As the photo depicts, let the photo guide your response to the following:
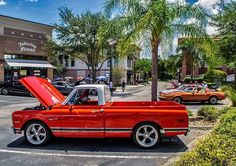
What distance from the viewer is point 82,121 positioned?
8688mm

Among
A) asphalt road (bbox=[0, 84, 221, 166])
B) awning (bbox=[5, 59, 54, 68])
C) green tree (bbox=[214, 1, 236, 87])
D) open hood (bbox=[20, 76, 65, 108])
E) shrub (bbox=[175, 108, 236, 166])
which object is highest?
green tree (bbox=[214, 1, 236, 87])

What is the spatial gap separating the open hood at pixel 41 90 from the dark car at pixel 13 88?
20.3m

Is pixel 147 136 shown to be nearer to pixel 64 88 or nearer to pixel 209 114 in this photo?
pixel 209 114

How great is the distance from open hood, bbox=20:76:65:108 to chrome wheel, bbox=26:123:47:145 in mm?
623

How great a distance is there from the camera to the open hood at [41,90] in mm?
9078

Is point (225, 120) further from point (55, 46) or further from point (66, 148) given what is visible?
point (55, 46)

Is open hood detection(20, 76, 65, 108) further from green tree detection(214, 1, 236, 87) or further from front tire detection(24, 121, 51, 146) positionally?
green tree detection(214, 1, 236, 87)

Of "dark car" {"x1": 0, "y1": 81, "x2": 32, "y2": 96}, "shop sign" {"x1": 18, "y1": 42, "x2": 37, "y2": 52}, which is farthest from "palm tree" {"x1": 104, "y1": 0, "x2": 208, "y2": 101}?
"shop sign" {"x1": 18, "y1": 42, "x2": 37, "y2": 52}

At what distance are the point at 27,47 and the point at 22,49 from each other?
820mm

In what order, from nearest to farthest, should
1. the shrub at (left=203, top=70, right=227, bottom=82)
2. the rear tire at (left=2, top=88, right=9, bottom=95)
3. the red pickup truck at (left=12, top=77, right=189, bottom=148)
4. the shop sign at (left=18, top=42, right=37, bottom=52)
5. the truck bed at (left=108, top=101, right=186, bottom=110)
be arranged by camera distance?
1. the red pickup truck at (left=12, top=77, right=189, bottom=148)
2. the truck bed at (left=108, top=101, right=186, bottom=110)
3. the rear tire at (left=2, top=88, right=9, bottom=95)
4. the shop sign at (left=18, top=42, right=37, bottom=52)
5. the shrub at (left=203, top=70, right=227, bottom=82)

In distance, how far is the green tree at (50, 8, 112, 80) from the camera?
113 ft

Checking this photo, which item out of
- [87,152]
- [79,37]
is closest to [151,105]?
[87,152]

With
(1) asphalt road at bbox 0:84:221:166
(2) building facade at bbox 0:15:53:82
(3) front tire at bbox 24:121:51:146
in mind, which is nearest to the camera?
(1) asphalt road at bbox 0:84:221:166

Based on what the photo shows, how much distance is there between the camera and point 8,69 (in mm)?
41531
